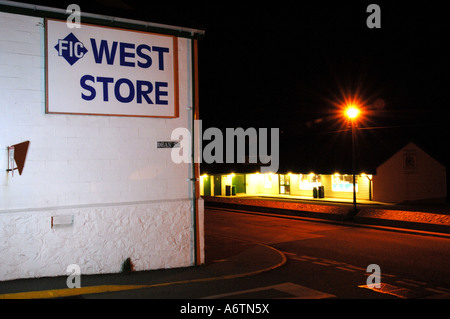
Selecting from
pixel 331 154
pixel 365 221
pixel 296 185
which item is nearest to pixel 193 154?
pixel 365 221

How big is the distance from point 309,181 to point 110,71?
2742 centimetres

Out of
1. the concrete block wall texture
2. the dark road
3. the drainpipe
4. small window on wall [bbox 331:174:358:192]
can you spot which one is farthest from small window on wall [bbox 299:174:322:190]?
the concrete block wall texture

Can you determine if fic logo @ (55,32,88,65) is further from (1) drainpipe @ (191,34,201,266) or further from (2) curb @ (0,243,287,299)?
(2) curb @ (0,243,287,299)

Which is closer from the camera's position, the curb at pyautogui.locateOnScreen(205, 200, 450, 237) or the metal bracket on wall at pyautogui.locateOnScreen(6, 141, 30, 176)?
the metal bracket on wall at pyautogui.locateOnScreen(6, 141, 30, 176)

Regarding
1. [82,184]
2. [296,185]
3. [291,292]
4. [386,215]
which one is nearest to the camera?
[291,292]

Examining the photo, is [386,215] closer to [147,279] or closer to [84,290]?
[147,279]

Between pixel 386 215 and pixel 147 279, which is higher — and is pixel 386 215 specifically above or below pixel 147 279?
above

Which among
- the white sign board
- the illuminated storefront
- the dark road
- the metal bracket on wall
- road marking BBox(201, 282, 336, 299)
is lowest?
the dark road

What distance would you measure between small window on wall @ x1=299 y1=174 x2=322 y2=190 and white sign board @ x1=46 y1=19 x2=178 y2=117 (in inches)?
1007

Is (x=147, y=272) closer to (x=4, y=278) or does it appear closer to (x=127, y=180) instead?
(x=127, y=180)

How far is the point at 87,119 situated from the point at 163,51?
2.59 m

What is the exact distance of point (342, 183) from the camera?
32.3m

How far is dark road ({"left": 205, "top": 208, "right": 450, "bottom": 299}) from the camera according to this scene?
8.77 metres

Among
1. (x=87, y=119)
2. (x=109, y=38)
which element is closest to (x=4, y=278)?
(x=87, y=119)
